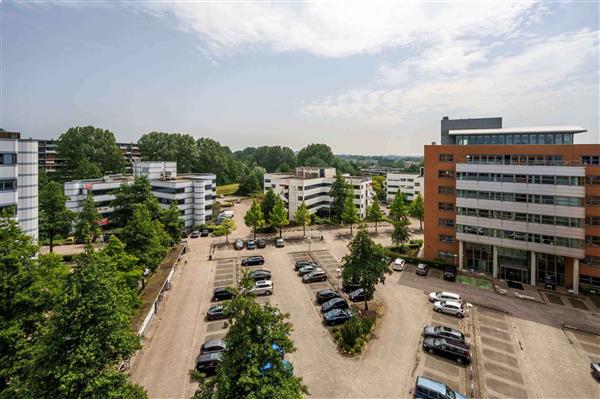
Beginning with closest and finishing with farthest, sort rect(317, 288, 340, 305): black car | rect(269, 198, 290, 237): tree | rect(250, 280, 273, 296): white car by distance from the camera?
rect(317, 288, 340, 305): black car < rect(250, 280, 273, 296): white car < rect(269, 198, 290, 237): tree

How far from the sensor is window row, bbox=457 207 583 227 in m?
36.1

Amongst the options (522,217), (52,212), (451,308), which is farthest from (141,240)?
(522,217)

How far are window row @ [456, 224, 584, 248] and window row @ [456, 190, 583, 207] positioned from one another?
12.7ft

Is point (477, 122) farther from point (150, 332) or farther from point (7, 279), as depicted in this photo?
Answer: point (7, 279)

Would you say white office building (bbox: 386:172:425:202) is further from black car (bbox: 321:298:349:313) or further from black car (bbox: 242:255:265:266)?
black car (bbox: 321:298:349:313)

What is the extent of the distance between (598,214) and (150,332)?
46.7m

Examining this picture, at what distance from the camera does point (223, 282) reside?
38.1m

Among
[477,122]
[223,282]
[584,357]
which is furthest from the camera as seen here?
[477,122]

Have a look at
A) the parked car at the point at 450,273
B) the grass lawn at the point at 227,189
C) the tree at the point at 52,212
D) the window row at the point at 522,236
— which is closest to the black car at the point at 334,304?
the parked car at the point at 450,273

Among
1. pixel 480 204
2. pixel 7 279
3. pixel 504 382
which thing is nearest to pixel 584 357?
pixel 504 382

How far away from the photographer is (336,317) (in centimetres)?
2808

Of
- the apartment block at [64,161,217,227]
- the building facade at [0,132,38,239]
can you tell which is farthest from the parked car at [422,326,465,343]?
the apartment block at [64,161,217,227]

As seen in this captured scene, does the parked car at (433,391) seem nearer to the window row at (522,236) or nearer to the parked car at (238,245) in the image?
the window row at (522,236)

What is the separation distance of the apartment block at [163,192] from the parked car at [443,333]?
1936 inches
